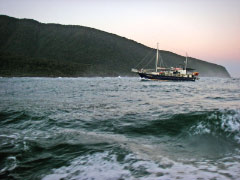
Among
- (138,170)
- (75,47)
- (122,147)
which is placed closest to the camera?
(138,170)

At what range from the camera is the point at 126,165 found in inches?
129

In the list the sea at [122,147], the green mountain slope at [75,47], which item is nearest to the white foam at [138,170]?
the sea at [122,147]

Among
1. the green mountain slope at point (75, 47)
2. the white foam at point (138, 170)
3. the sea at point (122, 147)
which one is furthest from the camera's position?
the green mountain slope at point (75, 47)

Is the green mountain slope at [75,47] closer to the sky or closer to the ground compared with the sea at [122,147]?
closer to the sky

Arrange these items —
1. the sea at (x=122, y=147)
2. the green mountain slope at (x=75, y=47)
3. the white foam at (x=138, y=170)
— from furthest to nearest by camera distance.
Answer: the green mountain slope at (x=75, y=47) → the sea at (x=122, y=147) → the white foam at (x=138, y=170)

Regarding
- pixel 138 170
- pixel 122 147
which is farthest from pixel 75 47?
pixel 138 170

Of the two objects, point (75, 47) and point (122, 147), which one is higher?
point (75, 47)

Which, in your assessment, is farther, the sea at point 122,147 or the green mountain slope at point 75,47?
the green mountain slope at point 75,47

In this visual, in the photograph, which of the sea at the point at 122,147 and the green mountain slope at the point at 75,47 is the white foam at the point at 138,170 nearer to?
the sea at the point at 122,147

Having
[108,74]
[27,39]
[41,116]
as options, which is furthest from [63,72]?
[41,116]

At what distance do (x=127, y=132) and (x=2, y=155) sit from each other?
307 cm

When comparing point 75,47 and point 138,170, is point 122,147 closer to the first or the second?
point 138,170

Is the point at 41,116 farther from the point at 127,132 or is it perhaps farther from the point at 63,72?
the point at 63,72

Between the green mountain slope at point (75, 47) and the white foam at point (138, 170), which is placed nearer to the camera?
the white foam at point (138, 170)
